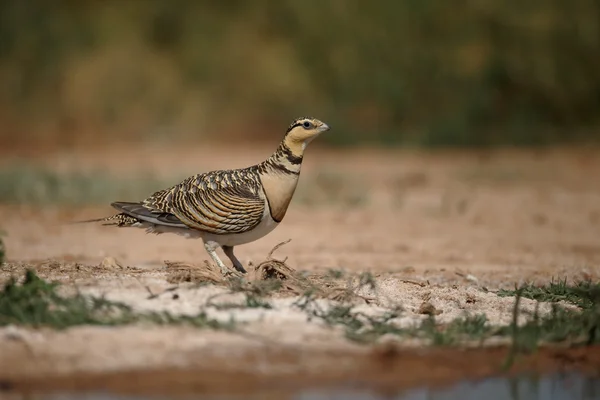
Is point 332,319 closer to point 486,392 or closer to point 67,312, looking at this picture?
point 486,392

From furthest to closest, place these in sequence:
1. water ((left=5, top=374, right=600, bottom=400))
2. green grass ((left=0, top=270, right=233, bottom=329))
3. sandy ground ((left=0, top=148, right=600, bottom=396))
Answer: green grass ((left=0, top=270, right=233, bottom=329)), sandy ground ((left=0, top=148, right=600, bottom=396)), water ((left=5, top=374, right=600, bottom=400))

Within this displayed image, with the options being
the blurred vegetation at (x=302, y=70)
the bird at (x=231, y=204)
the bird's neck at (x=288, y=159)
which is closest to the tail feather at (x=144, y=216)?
the bird at (x=231, y=204)

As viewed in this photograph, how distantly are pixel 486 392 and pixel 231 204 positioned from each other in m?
2.37

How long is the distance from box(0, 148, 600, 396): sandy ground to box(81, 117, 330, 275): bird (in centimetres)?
39

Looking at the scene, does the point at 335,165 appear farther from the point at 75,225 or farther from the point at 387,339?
the point at 387,339

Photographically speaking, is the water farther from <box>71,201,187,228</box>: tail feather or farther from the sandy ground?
Result: <box>71,201,187,228</box>: tail feather

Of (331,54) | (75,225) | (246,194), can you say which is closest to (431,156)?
(331,54)

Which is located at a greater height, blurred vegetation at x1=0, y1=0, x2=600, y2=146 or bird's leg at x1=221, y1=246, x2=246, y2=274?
blurred vegetation at x1=0, y1=0, x2=600, y2=146

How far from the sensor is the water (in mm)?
5012

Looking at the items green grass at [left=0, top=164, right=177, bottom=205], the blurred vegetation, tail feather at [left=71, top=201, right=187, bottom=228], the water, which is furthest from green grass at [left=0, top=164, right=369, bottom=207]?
the water

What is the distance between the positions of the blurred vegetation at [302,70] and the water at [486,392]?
43.9 ft

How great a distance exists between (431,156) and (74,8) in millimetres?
8780

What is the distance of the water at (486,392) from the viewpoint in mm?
5012

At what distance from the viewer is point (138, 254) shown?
945 cm
